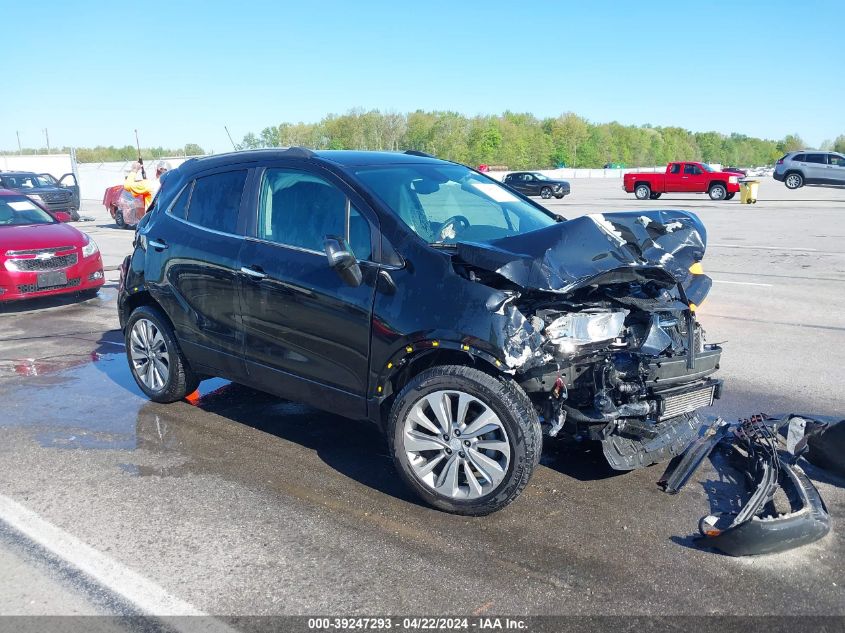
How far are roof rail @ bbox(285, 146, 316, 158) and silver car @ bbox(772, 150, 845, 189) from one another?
37272 millimetres

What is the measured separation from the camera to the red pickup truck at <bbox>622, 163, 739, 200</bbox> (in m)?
33.8

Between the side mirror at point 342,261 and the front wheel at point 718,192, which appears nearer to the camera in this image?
the side mirror at point 342,261

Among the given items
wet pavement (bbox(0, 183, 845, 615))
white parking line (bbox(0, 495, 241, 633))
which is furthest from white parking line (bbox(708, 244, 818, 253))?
white parking line (bbox(0, 495, 241, 633))

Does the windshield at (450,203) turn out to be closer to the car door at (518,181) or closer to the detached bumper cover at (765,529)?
the detached bumper cover at (765,529)

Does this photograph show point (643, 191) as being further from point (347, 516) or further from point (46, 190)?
point (347, 516)

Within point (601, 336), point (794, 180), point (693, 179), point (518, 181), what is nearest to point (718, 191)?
point (693, 179)

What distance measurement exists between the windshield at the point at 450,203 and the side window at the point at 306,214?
223 mm

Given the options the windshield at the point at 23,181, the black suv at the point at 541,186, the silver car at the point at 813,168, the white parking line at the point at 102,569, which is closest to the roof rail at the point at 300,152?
the white parking line at the point at 102,569

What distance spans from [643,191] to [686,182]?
1939 mm

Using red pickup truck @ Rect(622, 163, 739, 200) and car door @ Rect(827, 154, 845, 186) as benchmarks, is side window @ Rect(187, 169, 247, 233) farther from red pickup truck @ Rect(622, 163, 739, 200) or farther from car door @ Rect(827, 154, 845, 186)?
car door @ Rect(827, 154, 845, 186)

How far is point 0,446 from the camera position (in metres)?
5.20

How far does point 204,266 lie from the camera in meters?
5.23

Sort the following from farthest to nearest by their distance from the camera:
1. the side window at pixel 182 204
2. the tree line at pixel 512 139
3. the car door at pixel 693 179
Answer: the tree line at pixel 512 139 → the car door at pixel 693 179 → the side window at pixel 182 204

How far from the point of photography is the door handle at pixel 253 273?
15.7 feet
